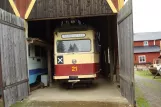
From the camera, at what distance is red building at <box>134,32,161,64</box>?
52.2 metres

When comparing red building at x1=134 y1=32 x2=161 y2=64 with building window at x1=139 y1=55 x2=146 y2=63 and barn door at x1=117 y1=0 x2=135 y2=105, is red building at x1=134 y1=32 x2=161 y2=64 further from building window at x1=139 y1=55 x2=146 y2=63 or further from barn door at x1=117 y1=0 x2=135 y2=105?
barn door at x1=117 y1=0 x2=135 y2=105

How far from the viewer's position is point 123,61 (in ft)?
36.2

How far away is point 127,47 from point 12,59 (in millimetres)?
4254

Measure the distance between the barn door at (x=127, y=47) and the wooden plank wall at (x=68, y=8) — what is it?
959 millimetres

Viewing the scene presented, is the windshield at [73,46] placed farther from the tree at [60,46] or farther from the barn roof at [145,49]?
the barn roof at [145,49]

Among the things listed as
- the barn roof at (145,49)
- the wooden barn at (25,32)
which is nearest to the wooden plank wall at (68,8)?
the wooden barn at (25,32)

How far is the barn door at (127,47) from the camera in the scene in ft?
30.6

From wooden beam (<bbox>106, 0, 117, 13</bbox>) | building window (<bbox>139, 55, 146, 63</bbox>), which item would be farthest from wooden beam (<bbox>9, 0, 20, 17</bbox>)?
building window (<bbox>139, 55, 146, 63</bbox>)

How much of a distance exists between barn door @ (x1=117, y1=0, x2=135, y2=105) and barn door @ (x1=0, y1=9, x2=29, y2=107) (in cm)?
407

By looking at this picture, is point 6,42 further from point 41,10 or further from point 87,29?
point 87,29

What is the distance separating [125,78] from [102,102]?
1.25 metres

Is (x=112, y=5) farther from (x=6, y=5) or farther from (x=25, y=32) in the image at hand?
(x=6, y=5)

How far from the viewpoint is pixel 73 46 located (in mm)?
13578

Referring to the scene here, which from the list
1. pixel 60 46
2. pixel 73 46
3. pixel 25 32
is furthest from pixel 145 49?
pixel 25 32
